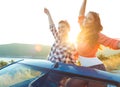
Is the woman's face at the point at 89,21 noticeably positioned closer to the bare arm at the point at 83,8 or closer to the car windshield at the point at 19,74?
the bare arm at the point at 83,8

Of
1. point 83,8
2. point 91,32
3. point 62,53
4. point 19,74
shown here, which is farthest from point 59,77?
point 62,53

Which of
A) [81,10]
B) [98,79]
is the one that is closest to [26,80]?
[98,79]

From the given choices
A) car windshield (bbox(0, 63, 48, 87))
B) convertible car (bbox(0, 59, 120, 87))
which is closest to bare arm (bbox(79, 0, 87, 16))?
car windshield (bbox(0, 63, 48, 87))

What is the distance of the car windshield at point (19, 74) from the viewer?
5.85 m

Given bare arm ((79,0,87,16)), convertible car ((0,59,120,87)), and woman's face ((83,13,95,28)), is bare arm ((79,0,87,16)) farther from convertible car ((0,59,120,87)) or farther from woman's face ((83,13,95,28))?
convertible car ((0,59,120,87))

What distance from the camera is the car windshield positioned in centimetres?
585

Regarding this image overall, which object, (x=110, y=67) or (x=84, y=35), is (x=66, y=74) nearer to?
(x=84, y=35)

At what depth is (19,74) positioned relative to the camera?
6.14m

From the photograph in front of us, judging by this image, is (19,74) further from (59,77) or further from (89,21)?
(89,21)

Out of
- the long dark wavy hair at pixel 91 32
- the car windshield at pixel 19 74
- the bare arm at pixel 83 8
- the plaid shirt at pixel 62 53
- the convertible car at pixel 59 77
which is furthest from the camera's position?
the plaid shirt at pixel 62 53

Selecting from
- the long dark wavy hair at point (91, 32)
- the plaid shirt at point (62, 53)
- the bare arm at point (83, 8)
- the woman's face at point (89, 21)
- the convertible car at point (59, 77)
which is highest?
the bare arm at point (83, 8)

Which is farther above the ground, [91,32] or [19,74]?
[91,32]

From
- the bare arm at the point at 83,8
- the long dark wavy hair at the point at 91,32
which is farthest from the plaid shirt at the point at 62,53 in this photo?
the long dark wavy hair at the point at 91,32

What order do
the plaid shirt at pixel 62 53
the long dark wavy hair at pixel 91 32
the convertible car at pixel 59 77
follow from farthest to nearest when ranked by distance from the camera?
the plaid shirt at pixel 62 53 < the long dark wavy hair at pixel 91 32 < the convertible car at pixel 59 77
